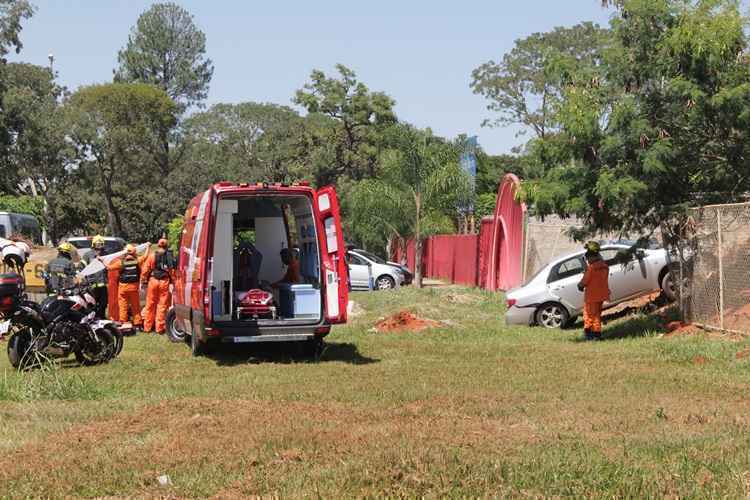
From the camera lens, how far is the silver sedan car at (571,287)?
18734 millimetres

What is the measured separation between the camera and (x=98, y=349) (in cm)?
1377

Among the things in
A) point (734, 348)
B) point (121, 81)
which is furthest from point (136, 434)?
point (121, 81)

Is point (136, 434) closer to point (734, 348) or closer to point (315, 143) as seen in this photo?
point (734, 348)

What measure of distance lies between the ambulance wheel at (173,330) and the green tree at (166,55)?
55.2 meters

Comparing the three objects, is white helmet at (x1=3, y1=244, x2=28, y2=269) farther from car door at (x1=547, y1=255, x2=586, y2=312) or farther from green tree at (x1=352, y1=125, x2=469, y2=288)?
green tree at (x1=352, y1=125, x2=469, y2=288)

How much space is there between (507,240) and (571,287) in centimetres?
1101

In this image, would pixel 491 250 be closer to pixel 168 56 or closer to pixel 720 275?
pixel 720 275

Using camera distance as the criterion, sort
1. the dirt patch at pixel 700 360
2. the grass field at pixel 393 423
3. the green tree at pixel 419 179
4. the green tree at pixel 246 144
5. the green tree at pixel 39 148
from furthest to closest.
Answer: the green tree at pixel 246 144 → the green tree at pixel 39 148 → the green tree at pixel 419 179 → the dirt patch at pixel 700 360 → the grass field at pixel 393 423

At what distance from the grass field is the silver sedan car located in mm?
3534

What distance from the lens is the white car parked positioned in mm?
34125

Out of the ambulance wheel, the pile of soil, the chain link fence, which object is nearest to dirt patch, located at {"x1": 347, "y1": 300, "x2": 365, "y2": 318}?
the pile of soil

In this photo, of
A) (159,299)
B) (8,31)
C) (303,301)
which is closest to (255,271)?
(303,301)

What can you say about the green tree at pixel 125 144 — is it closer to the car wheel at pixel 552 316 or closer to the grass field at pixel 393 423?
the car wheel at pixel 552 316

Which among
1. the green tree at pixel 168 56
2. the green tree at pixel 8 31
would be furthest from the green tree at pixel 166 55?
the green tree at pixel 8 31
